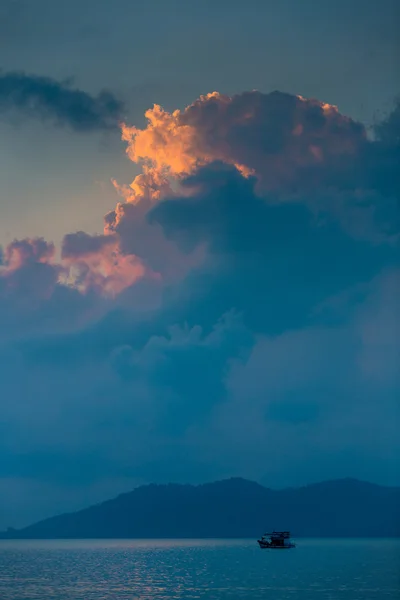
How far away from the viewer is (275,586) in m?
131

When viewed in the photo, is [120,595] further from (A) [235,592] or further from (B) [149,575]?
(B) [149,575]

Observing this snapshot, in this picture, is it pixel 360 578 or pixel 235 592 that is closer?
pixel 235 592

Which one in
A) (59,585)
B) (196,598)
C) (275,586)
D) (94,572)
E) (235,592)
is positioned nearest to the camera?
(196,598)

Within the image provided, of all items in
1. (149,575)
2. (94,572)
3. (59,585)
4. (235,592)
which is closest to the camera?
(235,592)

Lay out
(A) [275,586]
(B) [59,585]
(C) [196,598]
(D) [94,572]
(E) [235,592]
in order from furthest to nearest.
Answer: (D) [94,572] < (B) [59,585] < (A) [275,586] < (E) [235,592] < (C) [196,598]

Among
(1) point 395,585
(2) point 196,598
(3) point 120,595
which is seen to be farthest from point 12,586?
(1) point 395,585

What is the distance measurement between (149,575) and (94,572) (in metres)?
19.0

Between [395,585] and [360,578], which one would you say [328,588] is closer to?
[395,585]

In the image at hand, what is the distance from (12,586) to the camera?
141250mm

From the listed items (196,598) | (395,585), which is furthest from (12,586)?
(395,585)

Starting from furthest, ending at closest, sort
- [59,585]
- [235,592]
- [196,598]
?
1. [59,585]
2. [235,592]
3. [196,598]

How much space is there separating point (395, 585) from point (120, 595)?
47.7 meters

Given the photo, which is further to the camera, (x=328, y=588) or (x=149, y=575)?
(x=149, y=575)

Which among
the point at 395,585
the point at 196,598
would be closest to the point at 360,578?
the point at 395,585
